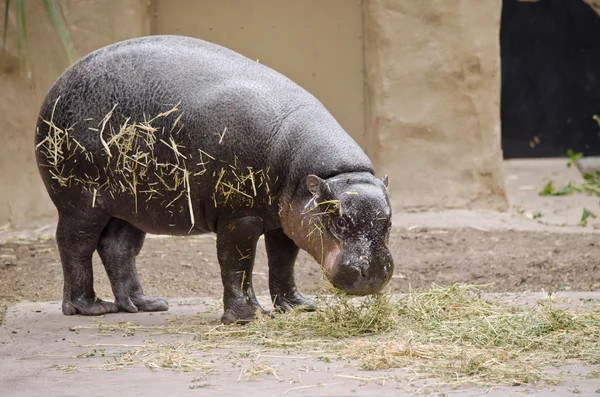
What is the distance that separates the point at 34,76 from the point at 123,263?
4023mm

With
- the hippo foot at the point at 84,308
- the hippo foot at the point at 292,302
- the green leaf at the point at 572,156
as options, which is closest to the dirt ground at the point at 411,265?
the hippo foot at the point at 84,308

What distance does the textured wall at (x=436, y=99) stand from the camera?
1030 centimetres

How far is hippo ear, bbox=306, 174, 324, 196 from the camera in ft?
17.2

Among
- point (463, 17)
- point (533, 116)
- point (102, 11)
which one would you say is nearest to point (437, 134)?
point (463, 17)

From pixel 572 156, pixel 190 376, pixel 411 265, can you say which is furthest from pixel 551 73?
pixel 190 376

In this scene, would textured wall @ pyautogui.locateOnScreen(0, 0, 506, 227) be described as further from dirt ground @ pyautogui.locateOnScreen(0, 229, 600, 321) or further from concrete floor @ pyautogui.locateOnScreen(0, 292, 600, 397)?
concrete floor @ pyautogui.locateOnScreen(0, 292, 600, 397)

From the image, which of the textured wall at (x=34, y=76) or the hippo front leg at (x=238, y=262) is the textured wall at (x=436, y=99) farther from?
the hippo front leg at (x=238, y=262)

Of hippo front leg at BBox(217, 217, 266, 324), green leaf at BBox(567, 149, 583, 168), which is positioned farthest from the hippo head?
green leaf at BBox(567, 149, 583, 168)

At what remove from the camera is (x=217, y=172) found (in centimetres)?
557

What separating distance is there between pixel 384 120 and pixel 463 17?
4.21 feet

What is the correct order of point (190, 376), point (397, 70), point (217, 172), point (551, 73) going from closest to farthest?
point (190, 376), point (217, 172), point (397, 70), point (551, 73)

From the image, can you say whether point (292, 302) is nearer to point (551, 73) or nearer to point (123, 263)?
point (123, 263)

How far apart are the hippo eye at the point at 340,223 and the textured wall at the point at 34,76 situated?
5.14 meters

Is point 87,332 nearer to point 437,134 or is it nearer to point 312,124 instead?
point 312,124
